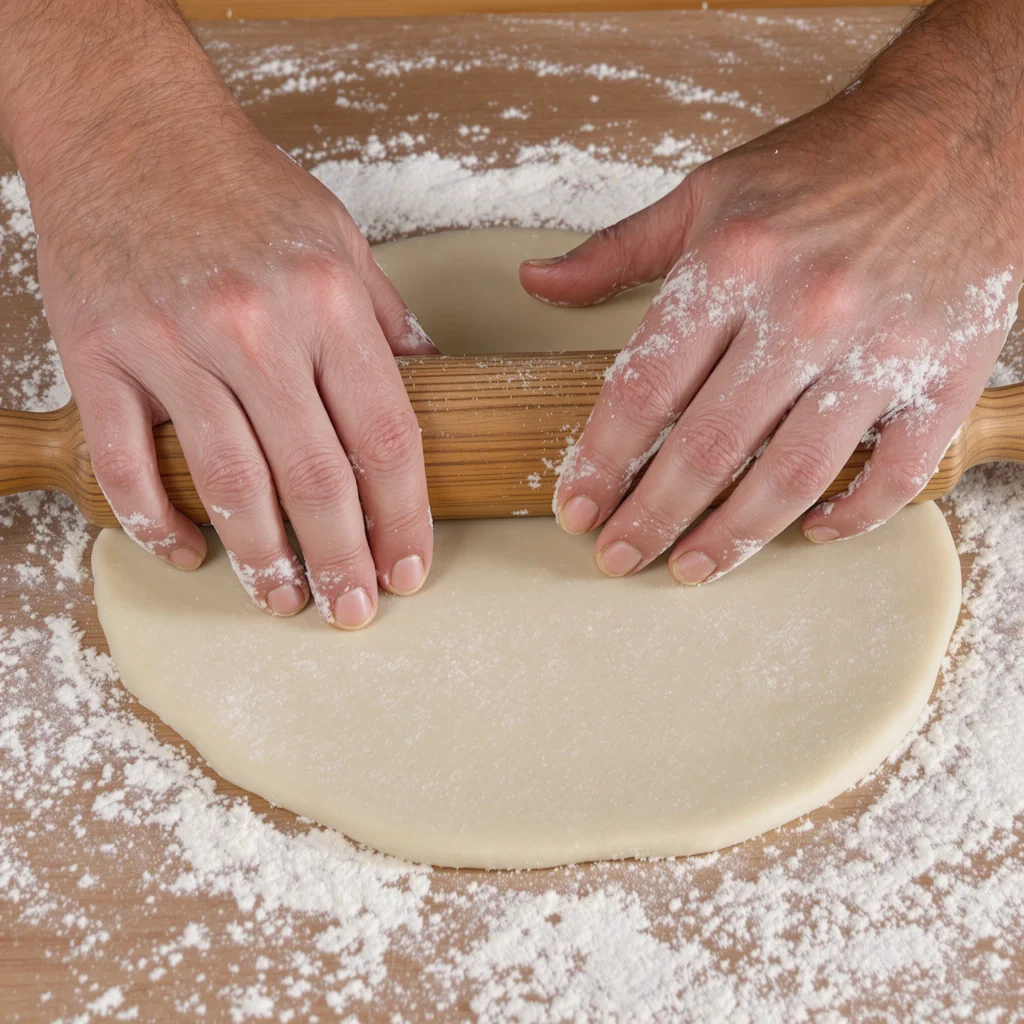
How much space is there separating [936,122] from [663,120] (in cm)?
72

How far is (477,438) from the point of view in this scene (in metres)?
1.23

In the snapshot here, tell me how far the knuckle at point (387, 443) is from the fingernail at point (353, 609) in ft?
0.51

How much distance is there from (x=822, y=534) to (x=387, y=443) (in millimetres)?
554

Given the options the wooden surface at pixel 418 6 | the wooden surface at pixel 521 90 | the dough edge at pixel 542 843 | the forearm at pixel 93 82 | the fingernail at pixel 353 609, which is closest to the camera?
the dough edge at pixel 542 843

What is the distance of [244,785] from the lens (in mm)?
1148

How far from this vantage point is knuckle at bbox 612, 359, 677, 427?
3.74 feet

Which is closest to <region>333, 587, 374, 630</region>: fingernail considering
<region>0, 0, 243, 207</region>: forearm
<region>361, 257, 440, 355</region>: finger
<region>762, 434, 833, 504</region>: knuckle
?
<region>361, 257, 440, 355</region>: finger

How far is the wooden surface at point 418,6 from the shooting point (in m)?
2.14

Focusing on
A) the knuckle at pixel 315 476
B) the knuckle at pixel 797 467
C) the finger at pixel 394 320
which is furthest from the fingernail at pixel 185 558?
the knuckle at pixel 797 467

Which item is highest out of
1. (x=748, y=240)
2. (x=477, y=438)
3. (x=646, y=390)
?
(x=748, y=240)

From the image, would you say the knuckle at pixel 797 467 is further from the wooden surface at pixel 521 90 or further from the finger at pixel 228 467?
the finger at pixel 228 467

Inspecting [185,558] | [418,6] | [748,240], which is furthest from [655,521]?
[418,6]

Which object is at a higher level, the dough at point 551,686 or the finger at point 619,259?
the finger at point 619,259

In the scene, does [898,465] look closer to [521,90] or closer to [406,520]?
[406,520]
